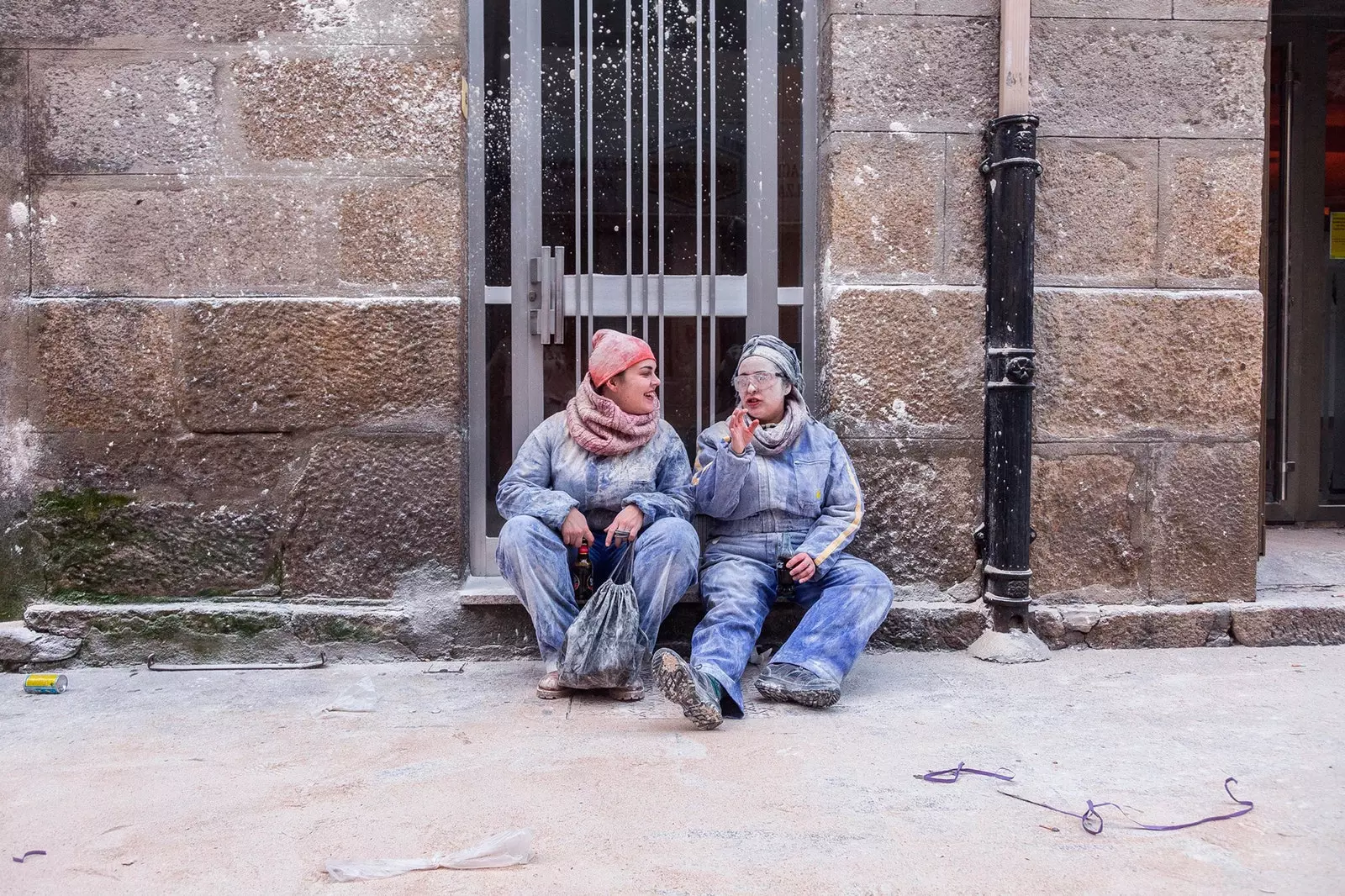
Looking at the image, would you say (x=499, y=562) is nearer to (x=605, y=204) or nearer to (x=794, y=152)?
(x=605, y=204)

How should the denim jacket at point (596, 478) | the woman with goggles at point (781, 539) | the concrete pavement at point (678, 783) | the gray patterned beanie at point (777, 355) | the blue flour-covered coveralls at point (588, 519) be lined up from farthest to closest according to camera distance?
the gray patterned beanie at point (777, 355)
the denim jacket at point (596, 478)
the blue flour-covered coveralls at point (588, 519)
the woman with goggles at point (781, 539)
the concrete pavement at point (678, 783)

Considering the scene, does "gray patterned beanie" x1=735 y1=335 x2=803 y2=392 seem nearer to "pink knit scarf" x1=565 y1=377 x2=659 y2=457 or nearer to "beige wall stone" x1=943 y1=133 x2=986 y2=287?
"pink knit scarf" x1=565 y1=377 x2=659 y2=457

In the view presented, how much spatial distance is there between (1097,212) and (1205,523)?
4.03 feet

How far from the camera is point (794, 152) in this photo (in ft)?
12.9

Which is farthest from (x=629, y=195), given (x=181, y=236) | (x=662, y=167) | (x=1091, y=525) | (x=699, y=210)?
(x=1091, y=525)

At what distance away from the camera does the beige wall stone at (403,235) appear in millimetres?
3611

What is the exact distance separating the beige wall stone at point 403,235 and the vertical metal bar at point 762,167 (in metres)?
1.13

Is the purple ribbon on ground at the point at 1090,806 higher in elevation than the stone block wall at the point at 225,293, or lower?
lower

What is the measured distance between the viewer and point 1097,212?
3758mm

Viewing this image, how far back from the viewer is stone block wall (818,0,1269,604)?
3.72m

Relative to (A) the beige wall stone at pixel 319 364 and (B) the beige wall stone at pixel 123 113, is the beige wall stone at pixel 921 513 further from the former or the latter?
(B) the beige wall stone at pixel 123 113

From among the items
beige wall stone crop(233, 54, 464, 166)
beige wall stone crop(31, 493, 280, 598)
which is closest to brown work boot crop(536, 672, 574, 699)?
beige wall stone crop(31, 493, 280, 598)

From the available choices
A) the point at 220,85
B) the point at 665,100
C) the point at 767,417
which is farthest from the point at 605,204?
→ the point at 220,85

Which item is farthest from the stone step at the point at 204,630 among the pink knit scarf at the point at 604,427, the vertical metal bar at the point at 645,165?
the vertical metal bar at the point at 645,165
